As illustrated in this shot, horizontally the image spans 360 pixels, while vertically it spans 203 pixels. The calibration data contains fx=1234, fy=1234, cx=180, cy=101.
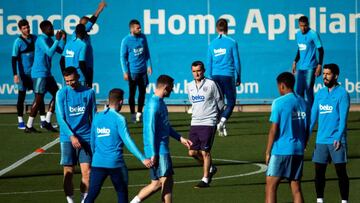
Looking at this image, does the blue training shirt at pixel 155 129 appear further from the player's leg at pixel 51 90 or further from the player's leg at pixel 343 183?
the player's leg at pixel 51 90

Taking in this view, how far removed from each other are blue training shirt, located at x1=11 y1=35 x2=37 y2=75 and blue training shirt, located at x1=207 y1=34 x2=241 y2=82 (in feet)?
14.9

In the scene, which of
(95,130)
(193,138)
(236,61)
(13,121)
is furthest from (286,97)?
(13,121)

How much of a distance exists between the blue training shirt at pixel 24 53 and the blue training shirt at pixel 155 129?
12605 millimetres

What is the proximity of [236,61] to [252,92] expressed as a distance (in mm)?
7533

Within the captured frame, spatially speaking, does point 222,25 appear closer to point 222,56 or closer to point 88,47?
point 222,56

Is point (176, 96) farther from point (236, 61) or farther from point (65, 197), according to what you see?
point (65, 197)

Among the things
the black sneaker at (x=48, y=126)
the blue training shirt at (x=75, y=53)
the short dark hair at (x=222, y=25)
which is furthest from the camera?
the black sneaker at (x=48, y=126)

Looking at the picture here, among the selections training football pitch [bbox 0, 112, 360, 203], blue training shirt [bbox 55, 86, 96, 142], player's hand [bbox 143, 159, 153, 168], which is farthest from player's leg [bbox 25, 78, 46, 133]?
player's hand [bbox 143, 159, 153, 168]

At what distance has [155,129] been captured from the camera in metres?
15.9

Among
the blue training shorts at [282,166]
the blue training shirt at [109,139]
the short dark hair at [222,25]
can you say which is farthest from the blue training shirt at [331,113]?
the short dark hair at [222,25]

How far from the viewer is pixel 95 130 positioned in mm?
15414

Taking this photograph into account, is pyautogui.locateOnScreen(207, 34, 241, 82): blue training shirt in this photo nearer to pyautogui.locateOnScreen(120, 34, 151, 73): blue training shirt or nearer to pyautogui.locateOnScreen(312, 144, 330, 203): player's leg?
pyautogui.locateOnScreen(120, 34, 151, 73): blue training shirt

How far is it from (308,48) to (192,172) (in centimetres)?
793

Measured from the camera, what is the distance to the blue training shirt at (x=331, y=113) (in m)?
16.9
